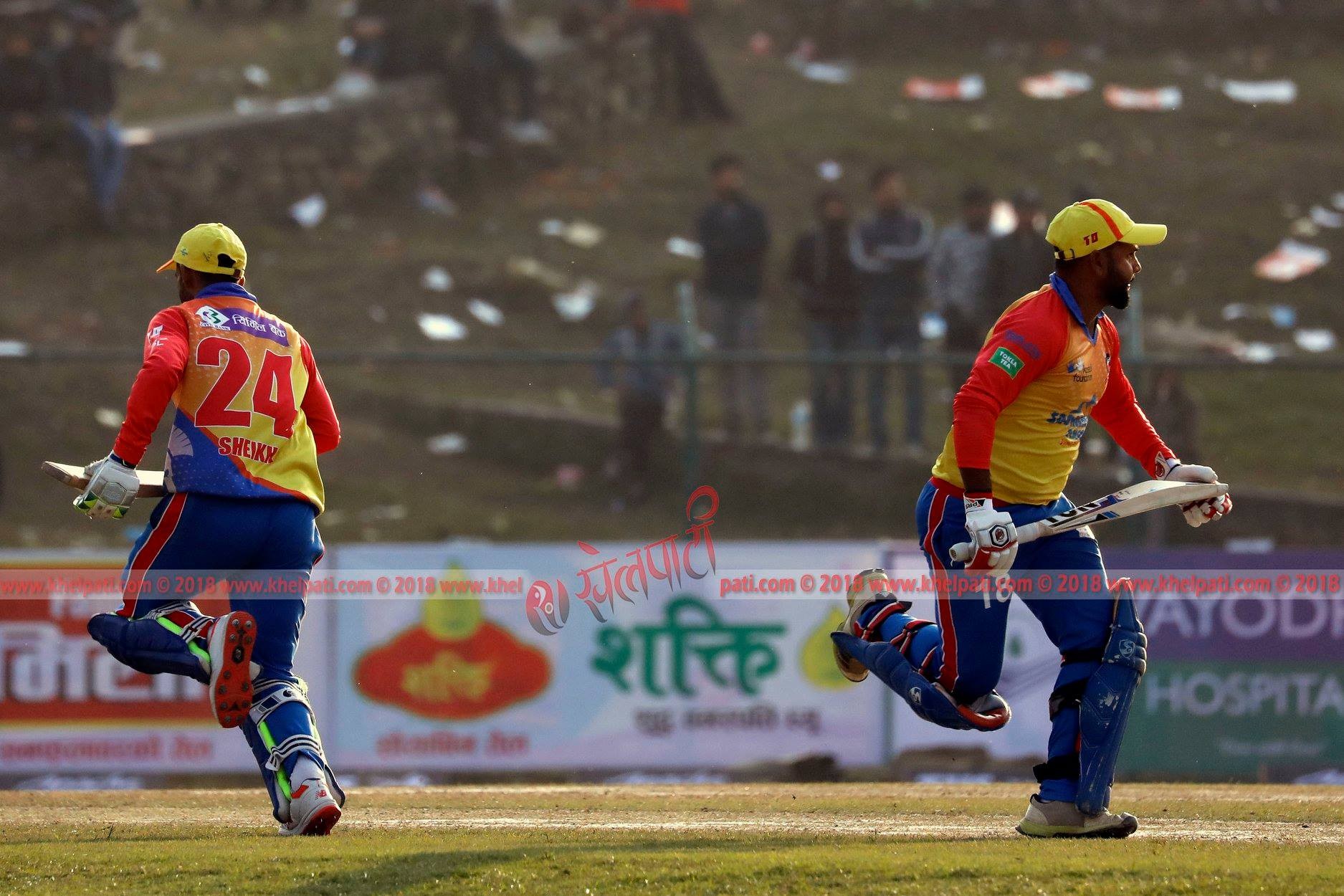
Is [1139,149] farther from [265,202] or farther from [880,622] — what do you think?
[880,622]

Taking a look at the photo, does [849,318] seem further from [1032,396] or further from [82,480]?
[82,480]

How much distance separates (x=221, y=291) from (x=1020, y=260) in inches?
344

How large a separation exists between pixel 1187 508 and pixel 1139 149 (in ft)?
60.4

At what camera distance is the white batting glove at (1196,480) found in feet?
23.1

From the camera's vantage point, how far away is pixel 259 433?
6.74 m

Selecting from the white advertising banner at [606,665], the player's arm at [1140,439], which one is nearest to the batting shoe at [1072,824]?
the player's arm at [1140,439]

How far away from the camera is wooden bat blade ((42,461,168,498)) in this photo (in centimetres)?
666

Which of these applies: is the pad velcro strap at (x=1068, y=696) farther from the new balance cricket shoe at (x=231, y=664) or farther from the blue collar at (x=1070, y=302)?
the new balance cricket shoe at (x=231, y=664)

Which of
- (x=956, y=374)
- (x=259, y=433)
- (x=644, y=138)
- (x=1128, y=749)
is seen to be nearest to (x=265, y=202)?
(x=644, y=138)

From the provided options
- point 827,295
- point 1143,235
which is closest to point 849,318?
point 827,295

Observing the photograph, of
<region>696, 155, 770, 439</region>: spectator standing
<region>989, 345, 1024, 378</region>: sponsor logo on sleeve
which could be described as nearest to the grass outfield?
<region>989, 345, 1024, 378</region>: sponsor logo on sleeve

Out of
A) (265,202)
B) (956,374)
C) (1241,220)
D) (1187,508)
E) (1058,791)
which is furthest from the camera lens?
(1241,220)

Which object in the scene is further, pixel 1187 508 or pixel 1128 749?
pixel 1128 749

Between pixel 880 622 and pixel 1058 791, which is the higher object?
pixel 880 622
